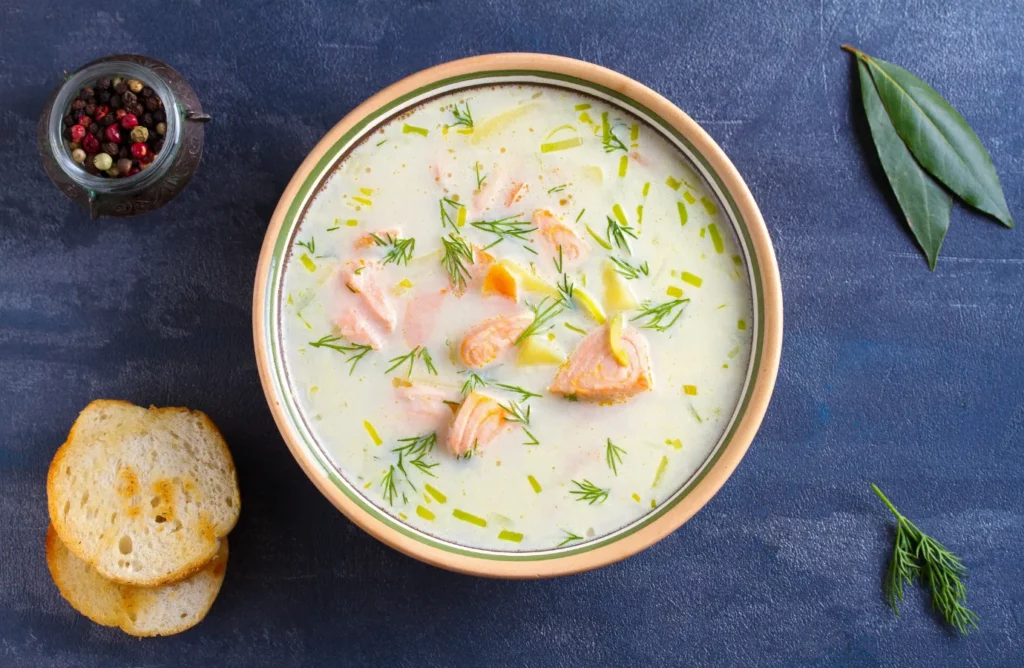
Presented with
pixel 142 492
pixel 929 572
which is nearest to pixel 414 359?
pixel 142 492

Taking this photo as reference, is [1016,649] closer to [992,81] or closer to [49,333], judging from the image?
[992,81]

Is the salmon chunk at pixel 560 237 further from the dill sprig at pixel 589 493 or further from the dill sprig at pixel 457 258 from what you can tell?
the dill sprig at pixel 589 493

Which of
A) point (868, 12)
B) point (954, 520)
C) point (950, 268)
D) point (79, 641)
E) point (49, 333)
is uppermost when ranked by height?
point (868, 12)

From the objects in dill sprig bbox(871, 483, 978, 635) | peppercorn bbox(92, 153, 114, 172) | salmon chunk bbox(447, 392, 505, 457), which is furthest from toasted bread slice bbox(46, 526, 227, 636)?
dill sprig bbox(871, 483, 978, 635)

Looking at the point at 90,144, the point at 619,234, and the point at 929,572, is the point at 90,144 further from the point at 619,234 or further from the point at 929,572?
the point at 929,572

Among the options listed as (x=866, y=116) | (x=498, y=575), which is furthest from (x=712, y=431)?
(x=866, y=116)

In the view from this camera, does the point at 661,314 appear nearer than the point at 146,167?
Yes

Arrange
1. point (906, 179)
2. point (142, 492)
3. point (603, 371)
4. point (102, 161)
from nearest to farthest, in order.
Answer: point (603, 371), point (102, 161), point (142, 492), point (906, 179)
